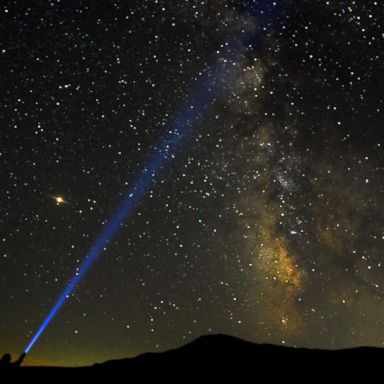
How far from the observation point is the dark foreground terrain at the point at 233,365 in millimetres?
11062

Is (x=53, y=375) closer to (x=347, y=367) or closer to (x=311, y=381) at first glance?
(x=311, y=381)

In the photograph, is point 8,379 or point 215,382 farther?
point 8,379

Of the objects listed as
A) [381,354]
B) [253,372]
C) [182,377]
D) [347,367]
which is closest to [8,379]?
[182,377]

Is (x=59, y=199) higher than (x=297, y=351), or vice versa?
(x=59, y=199)

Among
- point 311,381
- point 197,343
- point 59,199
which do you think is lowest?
point 311,381

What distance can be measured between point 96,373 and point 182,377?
10.0 ft

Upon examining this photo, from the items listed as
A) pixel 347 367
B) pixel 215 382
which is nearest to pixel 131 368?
pixel 215 382

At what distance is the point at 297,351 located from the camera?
1263cm

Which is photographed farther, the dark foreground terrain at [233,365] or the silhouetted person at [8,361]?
the silhouetted person at [8,361]

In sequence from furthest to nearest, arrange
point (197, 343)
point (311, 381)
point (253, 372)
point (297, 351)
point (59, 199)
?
1. point (59, 199)
2. point (197, 343)
3. point (297, 351)
4. point (253, 372)
5. point (311, 381)

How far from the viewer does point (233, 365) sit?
11.9m

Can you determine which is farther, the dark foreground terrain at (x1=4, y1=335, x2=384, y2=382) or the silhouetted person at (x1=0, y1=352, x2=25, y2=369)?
the silhouetted person at (x1=0, y1=352, x2=25, y2=369)

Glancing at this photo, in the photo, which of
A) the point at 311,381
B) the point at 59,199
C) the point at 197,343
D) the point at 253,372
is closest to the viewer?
the point at 311,381

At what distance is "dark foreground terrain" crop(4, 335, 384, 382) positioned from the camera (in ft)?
36.3
